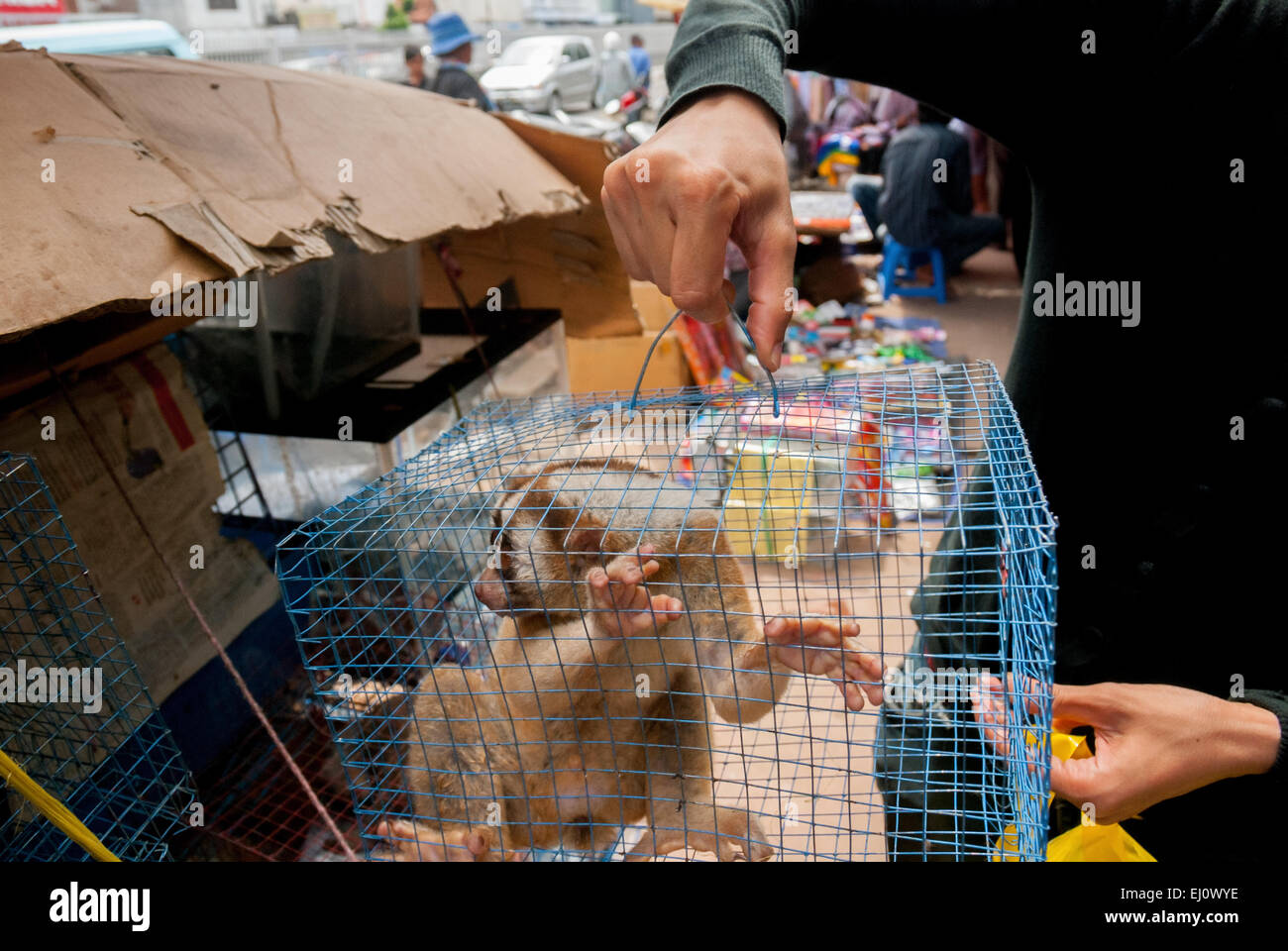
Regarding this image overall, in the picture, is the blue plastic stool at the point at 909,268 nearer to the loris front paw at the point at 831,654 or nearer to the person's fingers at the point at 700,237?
the loris front paw at the point at 831,654

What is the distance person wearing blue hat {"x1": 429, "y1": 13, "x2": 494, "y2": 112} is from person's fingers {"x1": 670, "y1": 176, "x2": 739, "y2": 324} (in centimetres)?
582

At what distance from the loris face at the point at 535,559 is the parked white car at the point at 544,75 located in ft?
43.6

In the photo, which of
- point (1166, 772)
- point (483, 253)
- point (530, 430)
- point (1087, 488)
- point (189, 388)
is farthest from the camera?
point (483, 253)

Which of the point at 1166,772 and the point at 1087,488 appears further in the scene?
the point at 1087,488

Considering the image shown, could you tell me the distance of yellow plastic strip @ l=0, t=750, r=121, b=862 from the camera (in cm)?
126

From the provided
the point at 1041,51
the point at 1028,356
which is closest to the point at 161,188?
the point at 1041,51

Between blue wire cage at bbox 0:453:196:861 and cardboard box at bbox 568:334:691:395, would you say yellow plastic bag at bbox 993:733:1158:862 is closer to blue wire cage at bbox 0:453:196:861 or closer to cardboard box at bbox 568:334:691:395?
blue wire cage at bbox 0:453:196:861

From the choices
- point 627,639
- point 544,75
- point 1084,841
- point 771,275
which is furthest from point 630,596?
point 544,75

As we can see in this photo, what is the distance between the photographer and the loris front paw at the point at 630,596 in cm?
157

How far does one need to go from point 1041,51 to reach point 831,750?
211 centimetres

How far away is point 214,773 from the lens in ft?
8.28

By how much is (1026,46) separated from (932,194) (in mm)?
6242

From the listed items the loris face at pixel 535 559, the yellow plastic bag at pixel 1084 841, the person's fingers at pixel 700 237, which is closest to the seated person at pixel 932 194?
the loris face at pixel 535 559

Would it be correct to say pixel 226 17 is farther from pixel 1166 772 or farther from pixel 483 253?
pixel 1166 772
